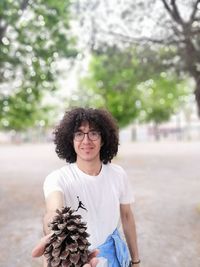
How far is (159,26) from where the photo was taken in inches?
292

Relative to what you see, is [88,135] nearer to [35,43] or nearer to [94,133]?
[94,133]

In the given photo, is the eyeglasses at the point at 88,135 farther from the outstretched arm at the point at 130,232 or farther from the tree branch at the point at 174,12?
the tree branch at the point at 174,12

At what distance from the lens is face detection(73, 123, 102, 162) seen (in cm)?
192

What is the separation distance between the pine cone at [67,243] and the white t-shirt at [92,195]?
415 mm

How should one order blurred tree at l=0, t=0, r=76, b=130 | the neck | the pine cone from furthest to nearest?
1. blurred tree at l=0, t=0, r=76, b=130
2. the neck
3. the pine cone

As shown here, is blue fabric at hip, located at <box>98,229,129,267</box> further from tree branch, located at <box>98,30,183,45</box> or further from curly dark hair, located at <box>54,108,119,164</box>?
tree branch, located at <box>98,30,183,45</box>

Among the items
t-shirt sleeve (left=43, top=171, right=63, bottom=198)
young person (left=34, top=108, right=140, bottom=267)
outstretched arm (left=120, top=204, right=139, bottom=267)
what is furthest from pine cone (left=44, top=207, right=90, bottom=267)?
outstretched arm (left=120, top=204, right=139, bottom=267)

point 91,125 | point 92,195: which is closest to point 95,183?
point 92,195

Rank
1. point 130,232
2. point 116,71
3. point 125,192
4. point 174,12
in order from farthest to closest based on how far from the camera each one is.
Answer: point 116,71
point 174,12
point 130,232
point 125,192

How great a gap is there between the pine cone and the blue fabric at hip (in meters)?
0.51

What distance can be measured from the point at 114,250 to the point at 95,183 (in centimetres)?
33

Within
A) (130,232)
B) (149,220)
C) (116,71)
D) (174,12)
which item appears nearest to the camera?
(130,232)

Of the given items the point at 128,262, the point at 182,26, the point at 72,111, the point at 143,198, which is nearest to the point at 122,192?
the point at 128,262

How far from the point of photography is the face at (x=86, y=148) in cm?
192
